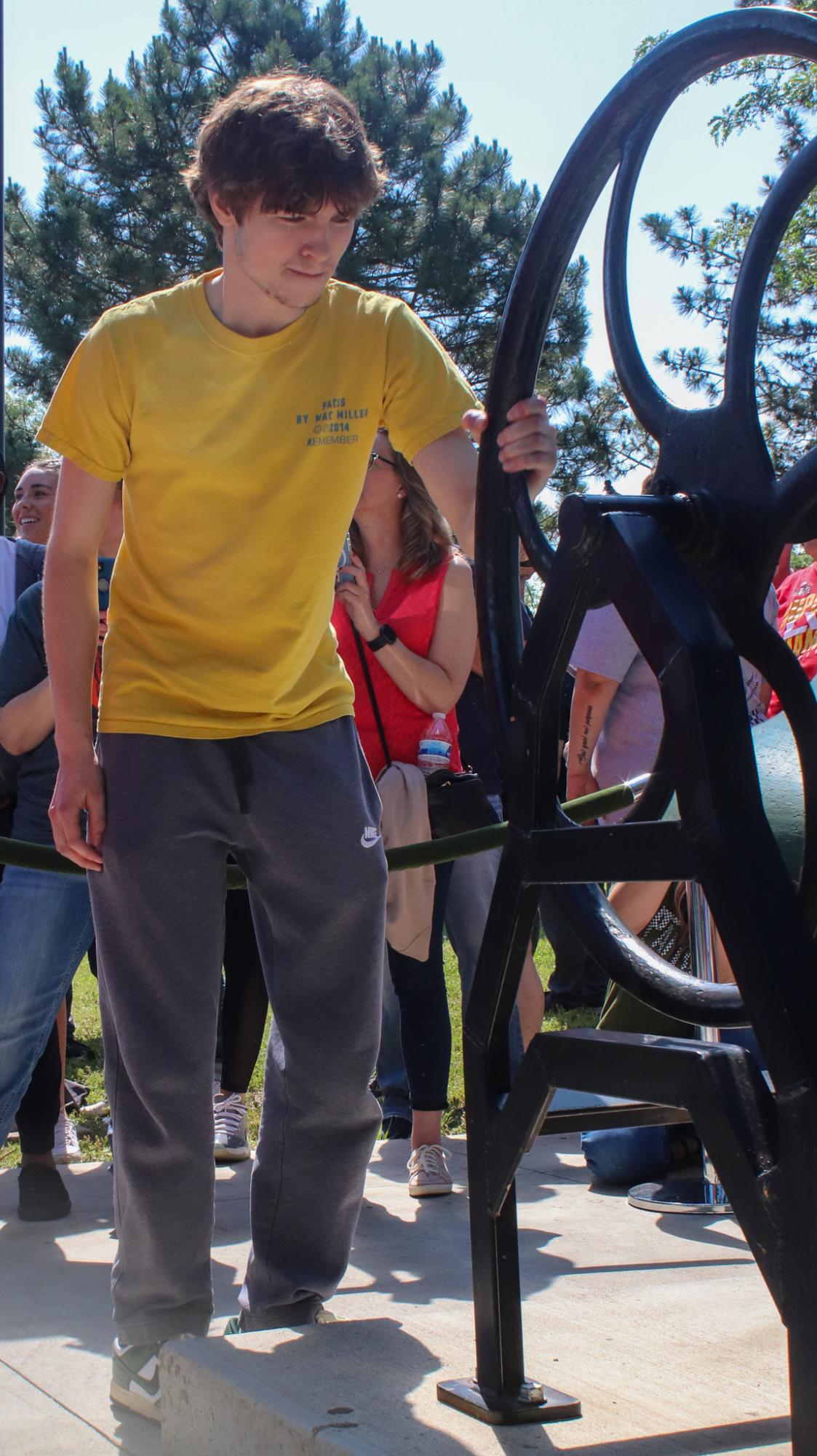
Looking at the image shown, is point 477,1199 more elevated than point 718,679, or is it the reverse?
point 718,679

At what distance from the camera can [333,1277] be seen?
231cm

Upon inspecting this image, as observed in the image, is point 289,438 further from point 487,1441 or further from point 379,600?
point 379,600

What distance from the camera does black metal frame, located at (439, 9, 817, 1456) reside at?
1433 mm

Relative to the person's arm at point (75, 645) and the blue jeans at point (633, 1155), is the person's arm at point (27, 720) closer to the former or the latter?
the person's arm at point (75, 645)

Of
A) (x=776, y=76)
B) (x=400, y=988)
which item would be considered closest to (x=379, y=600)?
(x=400, y=988)

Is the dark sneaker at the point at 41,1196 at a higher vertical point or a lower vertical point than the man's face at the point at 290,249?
lower

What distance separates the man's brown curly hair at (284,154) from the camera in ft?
6.86

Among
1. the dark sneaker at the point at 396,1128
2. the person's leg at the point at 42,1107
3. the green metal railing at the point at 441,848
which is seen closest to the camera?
the green metal railing at the point at 441,848

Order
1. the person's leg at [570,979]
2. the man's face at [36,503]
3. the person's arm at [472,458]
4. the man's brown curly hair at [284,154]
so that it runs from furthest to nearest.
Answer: the person's leg at [570,979] → the man's face at [36,503] → the man's brown curly hair at [284,154] → the person's arm at [472,458]

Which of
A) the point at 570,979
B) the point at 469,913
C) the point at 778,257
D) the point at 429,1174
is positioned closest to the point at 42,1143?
the point at 429,1174

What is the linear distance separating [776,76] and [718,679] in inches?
585

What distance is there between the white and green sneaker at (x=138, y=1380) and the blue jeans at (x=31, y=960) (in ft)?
3.97

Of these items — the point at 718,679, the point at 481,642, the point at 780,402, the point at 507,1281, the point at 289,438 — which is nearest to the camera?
the point at 718,679

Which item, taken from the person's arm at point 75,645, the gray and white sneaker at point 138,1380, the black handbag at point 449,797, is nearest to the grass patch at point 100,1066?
the black handbag at point 449,797
